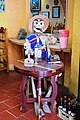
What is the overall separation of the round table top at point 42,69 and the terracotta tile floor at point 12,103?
633 mm

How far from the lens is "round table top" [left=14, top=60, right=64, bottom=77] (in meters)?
2.09

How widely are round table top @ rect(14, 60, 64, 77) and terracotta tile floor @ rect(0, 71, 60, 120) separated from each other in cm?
63

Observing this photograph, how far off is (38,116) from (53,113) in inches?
10.5

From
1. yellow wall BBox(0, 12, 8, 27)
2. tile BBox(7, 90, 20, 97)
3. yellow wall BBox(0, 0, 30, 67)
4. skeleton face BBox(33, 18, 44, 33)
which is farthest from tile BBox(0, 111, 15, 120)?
yellow wall BBox(0, 12, 8, 27)

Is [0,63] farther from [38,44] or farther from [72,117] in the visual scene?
[72,117]

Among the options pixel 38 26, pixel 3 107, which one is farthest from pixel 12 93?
pixel 38 26

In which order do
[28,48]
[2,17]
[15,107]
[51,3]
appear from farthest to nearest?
[51,3]
[2,17]
[15,107]
[28,48]

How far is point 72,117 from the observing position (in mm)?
2143

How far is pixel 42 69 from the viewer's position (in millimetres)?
2139

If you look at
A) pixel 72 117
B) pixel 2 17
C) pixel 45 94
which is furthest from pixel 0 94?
pixel 2 17

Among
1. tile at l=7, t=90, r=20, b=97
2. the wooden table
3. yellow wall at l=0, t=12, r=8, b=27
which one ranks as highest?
yellow wall at l=0, t=12, r=8, b=27

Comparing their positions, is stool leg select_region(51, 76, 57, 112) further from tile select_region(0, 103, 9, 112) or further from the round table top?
tile select_region(0, 103, 9, 112)

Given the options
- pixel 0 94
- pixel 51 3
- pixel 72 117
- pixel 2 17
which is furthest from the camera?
pixel 51 3

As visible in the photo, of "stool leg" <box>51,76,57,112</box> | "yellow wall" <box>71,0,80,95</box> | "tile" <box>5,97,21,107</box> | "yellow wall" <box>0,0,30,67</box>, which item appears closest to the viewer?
"stool leg" <box>51,76,57,112</box>
